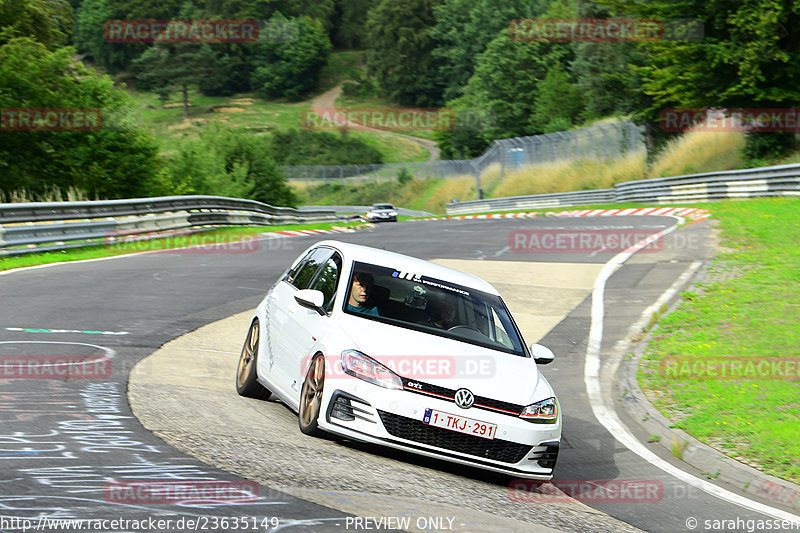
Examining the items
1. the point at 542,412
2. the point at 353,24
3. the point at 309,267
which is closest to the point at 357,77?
the point at 353,24

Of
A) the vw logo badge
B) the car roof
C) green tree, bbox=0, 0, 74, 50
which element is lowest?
the vw logo badge

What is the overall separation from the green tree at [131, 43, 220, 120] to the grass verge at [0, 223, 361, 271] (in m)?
124

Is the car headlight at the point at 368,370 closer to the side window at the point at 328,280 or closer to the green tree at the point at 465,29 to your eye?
the side window at the point at 328,280

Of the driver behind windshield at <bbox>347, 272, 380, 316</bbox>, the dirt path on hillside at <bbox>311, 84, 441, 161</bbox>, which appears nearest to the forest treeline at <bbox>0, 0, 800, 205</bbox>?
the dirt path on hillside at <bbox>311, 84, 441, 161</bbox>

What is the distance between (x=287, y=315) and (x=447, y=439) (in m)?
2.35

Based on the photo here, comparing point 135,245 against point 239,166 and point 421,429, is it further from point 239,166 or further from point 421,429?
point 239,166

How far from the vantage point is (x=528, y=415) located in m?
7.10

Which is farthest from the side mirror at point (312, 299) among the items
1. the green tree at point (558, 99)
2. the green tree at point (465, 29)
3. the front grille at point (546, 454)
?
the green tree at point (465, 29)

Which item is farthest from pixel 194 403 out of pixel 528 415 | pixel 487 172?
pixel 487 172

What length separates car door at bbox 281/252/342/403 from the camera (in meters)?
7.70

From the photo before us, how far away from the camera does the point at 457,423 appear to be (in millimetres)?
6871

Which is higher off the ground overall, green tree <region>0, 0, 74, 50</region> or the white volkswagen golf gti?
green tree <region>0, 0, 74, 50</region>

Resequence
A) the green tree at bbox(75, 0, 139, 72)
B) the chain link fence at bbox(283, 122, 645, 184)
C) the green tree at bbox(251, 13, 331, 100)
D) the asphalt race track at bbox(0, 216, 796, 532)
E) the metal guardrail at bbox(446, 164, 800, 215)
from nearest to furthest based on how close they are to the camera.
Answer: the asphalt race track at bbox(0, 216, 796, 532), the metal guardrail at bbox(446, 164, 800, 215), the chain link fence at bbox(283, 122, 645, 184), the green tree at bbox(251, 13, 331, 100), the green tree at bbox(75, 0, 139, 72)

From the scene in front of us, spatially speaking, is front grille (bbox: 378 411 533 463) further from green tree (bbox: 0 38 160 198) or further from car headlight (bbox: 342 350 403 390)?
green tree (bbox: 0 38 160 198)
